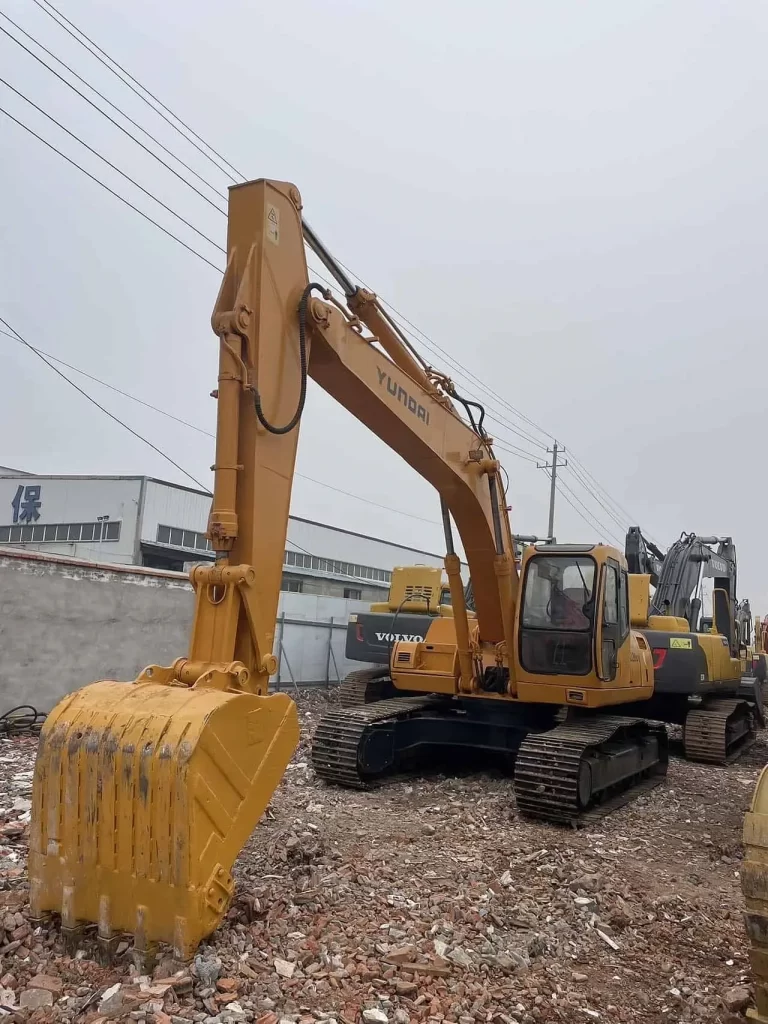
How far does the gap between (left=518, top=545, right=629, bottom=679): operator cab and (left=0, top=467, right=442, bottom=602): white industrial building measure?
1555 centimetres

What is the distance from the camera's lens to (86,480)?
86.5 ft

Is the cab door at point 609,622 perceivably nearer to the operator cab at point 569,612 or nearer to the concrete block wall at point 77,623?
the operator cab at point 569,612

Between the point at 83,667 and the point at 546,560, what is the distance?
625cm

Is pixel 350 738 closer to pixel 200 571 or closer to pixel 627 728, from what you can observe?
pixel 627 728

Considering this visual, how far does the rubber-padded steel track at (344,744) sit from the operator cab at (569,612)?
5.20 feet

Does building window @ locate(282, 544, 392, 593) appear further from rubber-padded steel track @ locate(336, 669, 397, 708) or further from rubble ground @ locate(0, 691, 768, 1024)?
rubble ground @ locate(0, 691, 768, 1024)

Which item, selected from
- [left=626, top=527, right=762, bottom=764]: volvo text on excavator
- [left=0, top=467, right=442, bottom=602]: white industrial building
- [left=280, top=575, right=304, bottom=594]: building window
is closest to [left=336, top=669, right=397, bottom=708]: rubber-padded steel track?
[left=626, top=527, right=762, bottom=764]: volvo text on excavator

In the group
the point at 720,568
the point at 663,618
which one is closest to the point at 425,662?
the point at 663,618

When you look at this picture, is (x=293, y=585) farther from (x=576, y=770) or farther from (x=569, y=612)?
(x=576, y=770)

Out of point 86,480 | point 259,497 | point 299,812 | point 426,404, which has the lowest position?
point 299,812

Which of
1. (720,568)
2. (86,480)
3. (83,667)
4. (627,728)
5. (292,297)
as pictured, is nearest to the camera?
(292,297)

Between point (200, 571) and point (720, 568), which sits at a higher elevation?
point (720, 568)

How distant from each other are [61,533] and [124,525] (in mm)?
3340

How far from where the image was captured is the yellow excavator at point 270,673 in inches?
144
